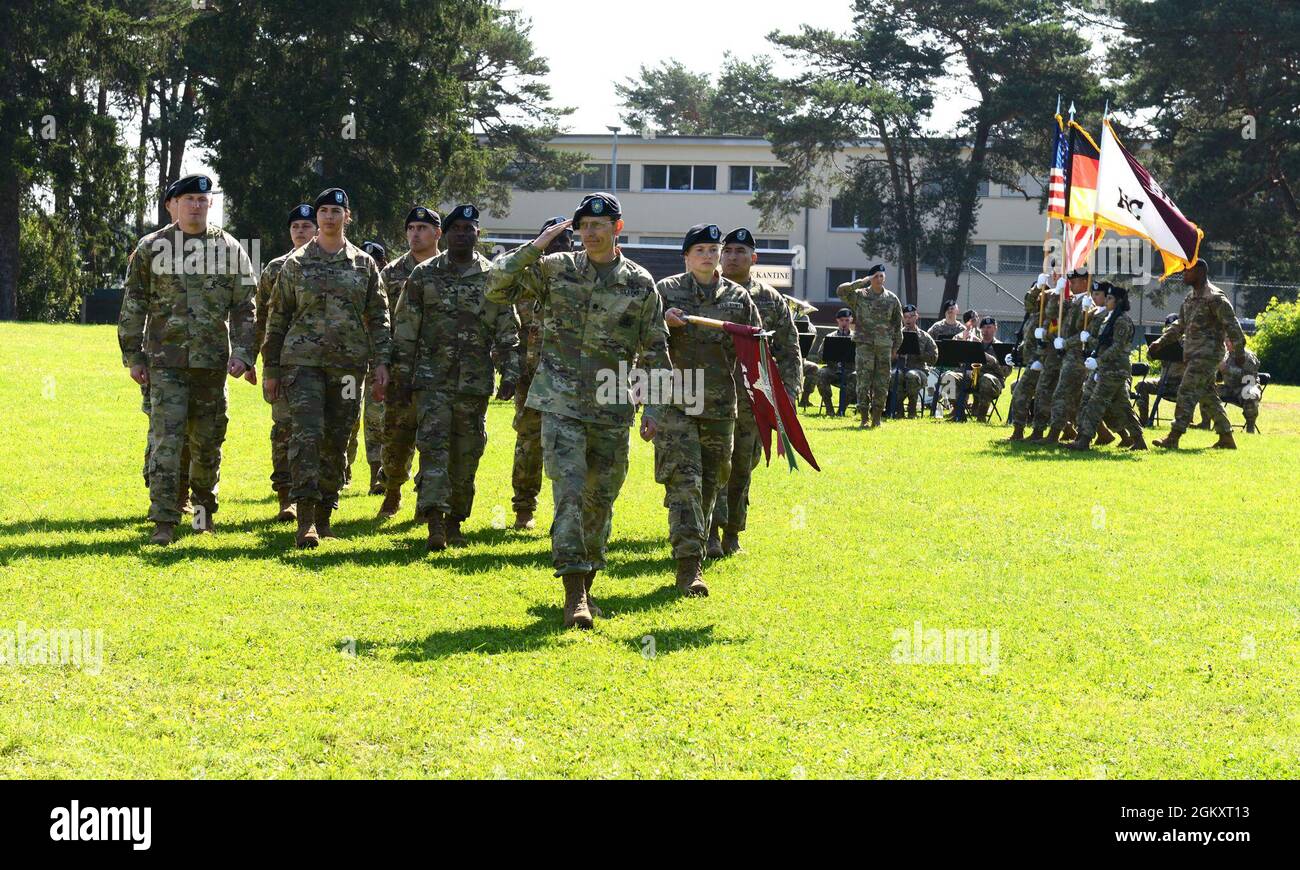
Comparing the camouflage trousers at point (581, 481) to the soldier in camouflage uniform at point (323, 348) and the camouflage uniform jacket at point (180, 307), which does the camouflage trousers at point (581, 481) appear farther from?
the camouflage uniform jacket at point (180, 307)

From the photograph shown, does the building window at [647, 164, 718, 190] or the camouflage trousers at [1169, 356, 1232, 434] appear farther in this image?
the building window at [647, 164, 718, 190]

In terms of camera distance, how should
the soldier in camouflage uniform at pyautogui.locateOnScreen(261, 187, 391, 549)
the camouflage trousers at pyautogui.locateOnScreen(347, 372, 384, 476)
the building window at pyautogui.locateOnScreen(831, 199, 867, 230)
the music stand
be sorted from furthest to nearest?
the building window at pyautogui.locateOnScreen(831, 199, 867, 230) → the music stand → the camouflage trousers at pyautogui.locateOnScreen(347, 372, 384, 476) → the soldier in camouflage uniform at pyautogui.locateOnScreen(261, 187, 391, 549)

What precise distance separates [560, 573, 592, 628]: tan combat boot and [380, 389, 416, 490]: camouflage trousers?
3.24 m

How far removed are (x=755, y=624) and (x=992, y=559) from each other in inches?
126

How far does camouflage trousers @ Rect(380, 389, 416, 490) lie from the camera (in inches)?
438

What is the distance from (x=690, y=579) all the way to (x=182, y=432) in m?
4.22

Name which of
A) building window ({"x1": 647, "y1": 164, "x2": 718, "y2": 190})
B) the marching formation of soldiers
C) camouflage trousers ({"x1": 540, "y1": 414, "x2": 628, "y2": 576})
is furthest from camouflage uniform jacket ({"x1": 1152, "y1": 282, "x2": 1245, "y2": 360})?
building window ({"x1": 647, "y1": 164, "x2": 718, "y2": 190})

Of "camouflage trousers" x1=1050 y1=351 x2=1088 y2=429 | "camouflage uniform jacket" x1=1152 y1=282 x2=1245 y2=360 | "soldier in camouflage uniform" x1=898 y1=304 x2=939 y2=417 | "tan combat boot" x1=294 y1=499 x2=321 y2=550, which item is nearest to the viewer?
"tan combat boot" x1=294 y1=499 x2=321 y2=550

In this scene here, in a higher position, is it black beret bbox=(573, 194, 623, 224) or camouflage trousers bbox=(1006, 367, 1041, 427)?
→ black beret bbox=(573, 194, 623, 224)

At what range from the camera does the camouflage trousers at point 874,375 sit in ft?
77.3

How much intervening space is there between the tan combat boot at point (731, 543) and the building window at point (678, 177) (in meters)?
59.1

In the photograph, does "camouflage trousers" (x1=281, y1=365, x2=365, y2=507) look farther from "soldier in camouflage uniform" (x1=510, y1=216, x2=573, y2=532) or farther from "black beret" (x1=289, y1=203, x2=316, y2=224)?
"black beret" (x1=289, y1=203, x2=316, y2=224)
